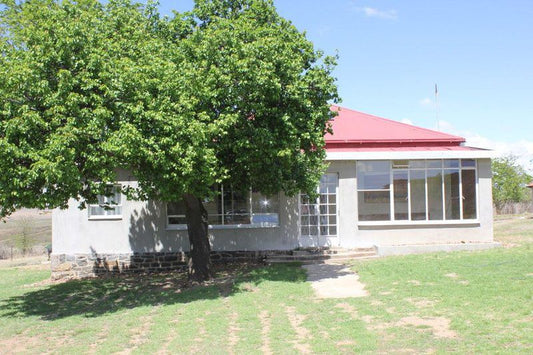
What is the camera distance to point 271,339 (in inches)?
295

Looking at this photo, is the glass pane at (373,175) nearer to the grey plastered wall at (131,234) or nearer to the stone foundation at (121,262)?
the grey plastered wall at (131,234)

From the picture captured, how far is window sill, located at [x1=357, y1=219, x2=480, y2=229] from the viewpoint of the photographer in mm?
15781

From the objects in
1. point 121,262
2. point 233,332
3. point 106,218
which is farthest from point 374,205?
point 233,332

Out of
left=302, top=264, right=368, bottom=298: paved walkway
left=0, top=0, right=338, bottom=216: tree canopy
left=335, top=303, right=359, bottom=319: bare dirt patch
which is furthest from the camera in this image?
left=302, top=264, right=368, bottom=298: paved walkway

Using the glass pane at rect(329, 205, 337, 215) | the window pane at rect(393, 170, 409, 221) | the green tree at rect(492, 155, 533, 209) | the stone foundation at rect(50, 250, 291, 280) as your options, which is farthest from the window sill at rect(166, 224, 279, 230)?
the green tree at rect(492, 155, 533, 209)

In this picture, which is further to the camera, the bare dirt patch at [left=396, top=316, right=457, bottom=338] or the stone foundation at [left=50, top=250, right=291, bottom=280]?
the stone foundation at [left=50, top=250, right=291, bottom=280]

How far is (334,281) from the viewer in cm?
1175

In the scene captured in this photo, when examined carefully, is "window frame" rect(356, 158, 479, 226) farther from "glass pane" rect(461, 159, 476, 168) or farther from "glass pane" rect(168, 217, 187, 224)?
"glass pane" rect(168, 217, 187, 224)

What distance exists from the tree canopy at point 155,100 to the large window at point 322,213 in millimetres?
3763

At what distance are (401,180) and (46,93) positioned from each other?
36.1ft

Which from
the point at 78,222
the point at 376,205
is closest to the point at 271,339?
the point at 376,205

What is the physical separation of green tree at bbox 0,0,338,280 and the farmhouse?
12.0 feet

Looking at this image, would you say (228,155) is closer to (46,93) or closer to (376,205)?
(46,93)

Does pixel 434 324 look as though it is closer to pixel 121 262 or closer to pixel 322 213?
pixel 322 213
